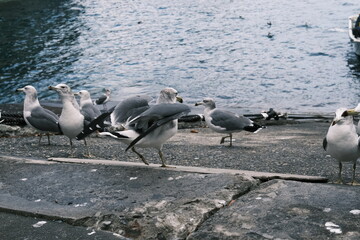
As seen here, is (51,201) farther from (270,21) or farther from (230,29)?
(270,21)

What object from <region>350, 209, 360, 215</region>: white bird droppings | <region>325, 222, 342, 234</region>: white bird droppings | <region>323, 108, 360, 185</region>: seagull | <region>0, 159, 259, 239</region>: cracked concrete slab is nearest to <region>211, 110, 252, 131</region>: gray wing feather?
<region>323, 108, 360, 185</region>: seagull

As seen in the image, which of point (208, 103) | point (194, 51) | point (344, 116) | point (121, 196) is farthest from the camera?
point (194, 51)

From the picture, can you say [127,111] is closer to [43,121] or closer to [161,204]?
[161,204]

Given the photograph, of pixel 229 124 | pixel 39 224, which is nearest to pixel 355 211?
pixel 39 224

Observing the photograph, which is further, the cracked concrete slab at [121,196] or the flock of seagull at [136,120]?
the flock of seagull at [136,120]

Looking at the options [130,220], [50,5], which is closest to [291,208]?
[130,220]

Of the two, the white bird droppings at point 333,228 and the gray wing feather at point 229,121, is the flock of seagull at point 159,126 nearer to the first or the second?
Answer: the white bird droppings at point 333,228

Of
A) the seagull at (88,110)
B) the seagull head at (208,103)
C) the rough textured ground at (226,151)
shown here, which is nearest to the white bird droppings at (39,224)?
the rough textured ground at (226,151)

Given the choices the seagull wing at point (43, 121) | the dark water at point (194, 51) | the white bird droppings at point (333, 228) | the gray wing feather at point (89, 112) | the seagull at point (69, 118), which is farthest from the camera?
the dark water at point (194, 51)

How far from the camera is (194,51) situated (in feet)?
104

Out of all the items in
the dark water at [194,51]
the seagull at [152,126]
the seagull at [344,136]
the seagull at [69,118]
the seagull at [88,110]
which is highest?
the seagull at [152,126]

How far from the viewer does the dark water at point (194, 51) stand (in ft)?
74.2

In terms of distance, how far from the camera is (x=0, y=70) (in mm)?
28422

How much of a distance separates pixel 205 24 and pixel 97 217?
3691 cm
